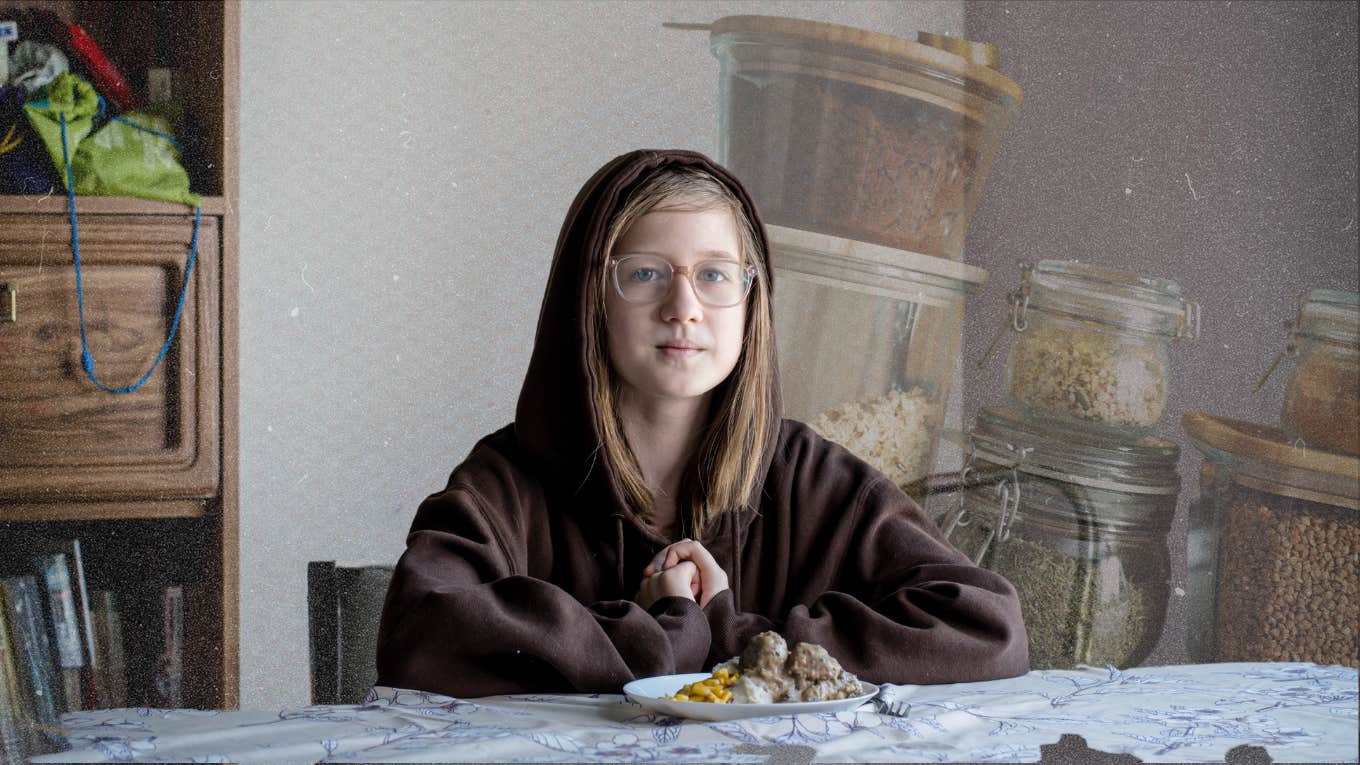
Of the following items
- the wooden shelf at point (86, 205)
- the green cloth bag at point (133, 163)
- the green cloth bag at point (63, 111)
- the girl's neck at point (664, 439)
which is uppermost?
the green cloth bag at point (63, 111)

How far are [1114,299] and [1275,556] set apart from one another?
0.34 meters

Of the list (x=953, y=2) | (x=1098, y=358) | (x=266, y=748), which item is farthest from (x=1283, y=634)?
(x=266, y=748)

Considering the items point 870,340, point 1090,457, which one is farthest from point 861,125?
point 1090,457

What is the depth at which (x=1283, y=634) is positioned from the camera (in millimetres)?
1436

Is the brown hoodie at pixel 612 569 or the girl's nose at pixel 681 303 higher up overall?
the girl's nose at pixel 681 303

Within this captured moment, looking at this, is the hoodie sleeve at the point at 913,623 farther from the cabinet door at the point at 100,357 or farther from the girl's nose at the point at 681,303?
the cabinet door at the point at 100,357

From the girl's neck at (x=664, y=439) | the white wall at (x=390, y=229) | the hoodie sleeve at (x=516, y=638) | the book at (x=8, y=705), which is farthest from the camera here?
the white wall at (x=390, y=229)

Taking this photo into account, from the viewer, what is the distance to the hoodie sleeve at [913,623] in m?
0.92

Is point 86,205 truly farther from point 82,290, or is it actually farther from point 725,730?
point 725,730

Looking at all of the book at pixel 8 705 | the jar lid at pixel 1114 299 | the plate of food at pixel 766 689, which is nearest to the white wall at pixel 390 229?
the book at pixel 8 705

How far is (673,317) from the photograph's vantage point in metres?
1.03

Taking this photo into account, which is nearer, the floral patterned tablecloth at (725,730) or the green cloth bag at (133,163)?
the floral patterned tablecloth at (725,730)

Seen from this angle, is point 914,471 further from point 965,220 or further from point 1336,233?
point 1336,233

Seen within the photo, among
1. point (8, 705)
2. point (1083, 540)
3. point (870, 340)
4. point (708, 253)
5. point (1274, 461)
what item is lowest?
point (8, 705)
